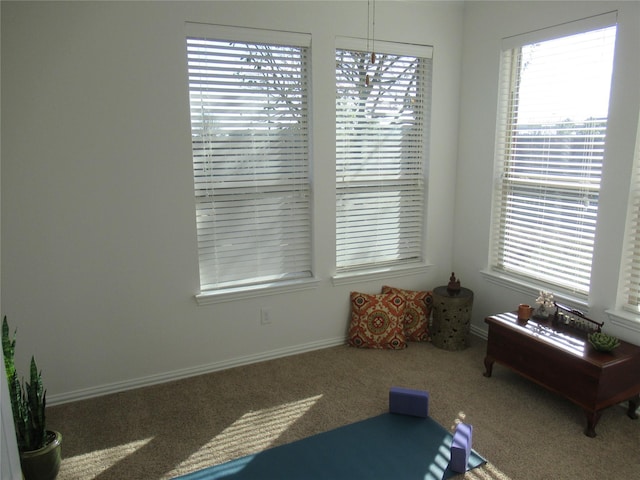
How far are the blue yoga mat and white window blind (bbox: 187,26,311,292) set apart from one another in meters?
1.23

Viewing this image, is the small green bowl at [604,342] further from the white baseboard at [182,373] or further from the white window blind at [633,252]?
the white baseboard at [182,373]

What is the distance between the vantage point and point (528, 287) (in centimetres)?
340

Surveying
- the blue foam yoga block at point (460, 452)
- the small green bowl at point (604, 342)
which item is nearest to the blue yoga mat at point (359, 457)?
the blue foam yoga block at point (460, 452)

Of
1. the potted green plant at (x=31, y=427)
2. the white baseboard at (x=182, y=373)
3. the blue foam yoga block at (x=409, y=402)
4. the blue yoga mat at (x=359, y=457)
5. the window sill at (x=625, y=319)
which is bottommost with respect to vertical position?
the blue yoga mat at (x=359, y=457)

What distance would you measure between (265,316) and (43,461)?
158 cm

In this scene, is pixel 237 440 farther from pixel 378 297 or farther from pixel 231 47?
pixel 231 47

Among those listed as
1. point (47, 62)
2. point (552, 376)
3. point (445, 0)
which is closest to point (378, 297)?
point (552, 376)

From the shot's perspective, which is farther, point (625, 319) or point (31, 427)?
point (625, 319)

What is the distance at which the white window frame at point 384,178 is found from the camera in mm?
3527

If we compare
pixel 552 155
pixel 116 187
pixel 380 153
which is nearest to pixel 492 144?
pixel 552 155

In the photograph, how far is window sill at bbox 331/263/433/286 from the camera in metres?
3.68

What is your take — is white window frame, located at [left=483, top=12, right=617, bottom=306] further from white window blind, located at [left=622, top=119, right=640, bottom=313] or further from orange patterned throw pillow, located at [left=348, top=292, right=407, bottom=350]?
orange patterned throw pillow, located at [left=348, top=292, right=407, bottom=350]

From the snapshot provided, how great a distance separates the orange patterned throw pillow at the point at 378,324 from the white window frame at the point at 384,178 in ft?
0.71

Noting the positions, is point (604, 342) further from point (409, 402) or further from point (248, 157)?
point (248, 157)
